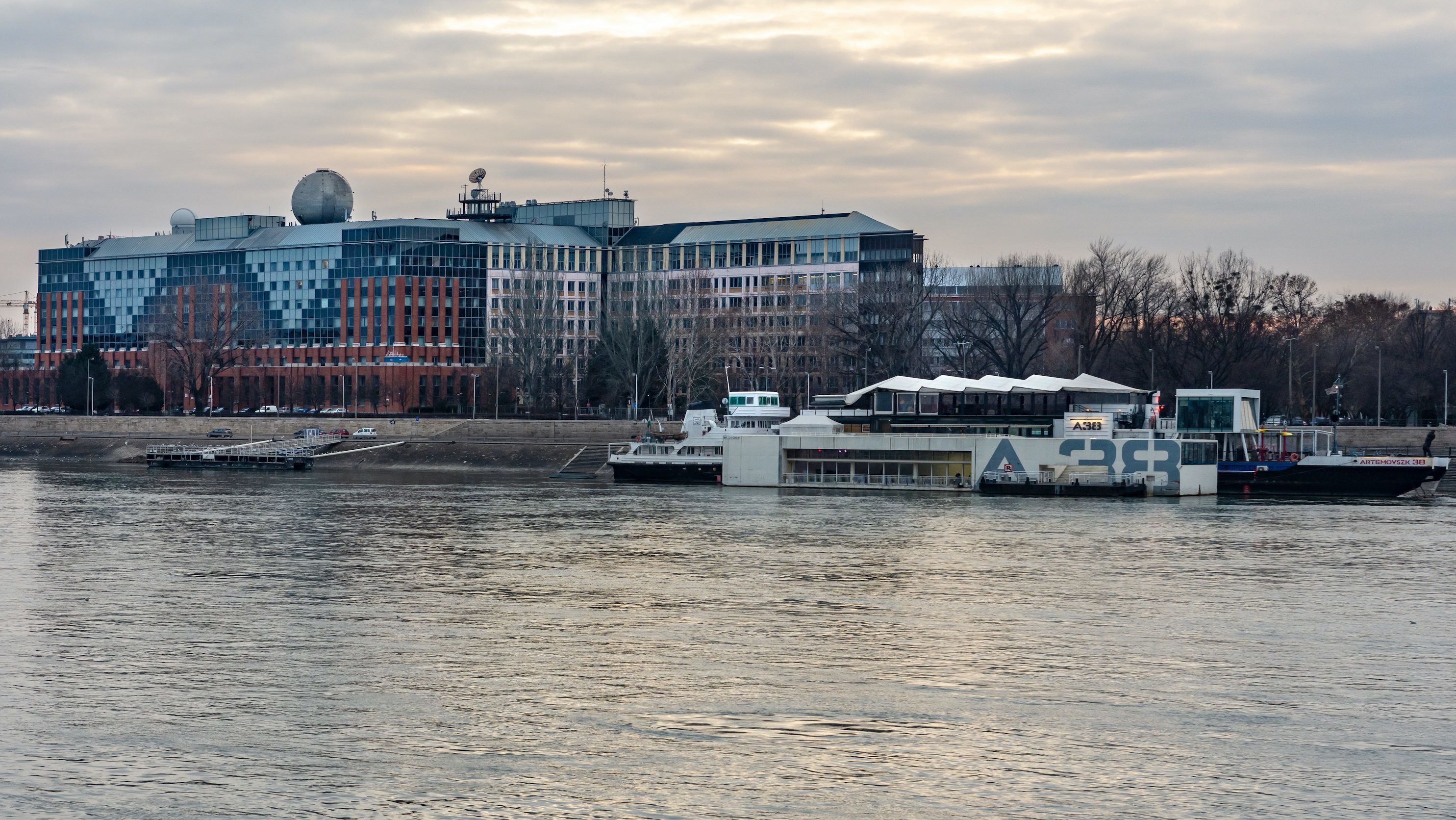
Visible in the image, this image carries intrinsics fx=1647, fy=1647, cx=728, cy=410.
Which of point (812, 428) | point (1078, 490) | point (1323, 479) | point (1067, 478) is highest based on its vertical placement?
point (812, 428)

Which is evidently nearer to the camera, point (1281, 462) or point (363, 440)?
point (1281, 462)

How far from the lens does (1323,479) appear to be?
8900 cm

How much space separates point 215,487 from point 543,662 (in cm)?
6575

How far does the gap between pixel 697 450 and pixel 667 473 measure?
223 centimetres

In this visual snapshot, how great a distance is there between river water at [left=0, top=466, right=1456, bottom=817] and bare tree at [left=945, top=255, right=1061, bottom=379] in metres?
67.0

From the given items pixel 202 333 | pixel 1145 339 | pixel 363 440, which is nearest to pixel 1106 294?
pixel 1145 339

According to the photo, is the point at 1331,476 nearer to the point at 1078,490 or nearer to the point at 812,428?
the point at 1078,490

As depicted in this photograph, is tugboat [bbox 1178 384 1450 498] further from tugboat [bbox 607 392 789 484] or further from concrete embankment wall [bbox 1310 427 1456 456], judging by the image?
tugboat [bbox 607 392 789 484]

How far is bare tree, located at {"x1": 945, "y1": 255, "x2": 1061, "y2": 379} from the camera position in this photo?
410ft

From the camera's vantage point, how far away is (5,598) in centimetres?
4053

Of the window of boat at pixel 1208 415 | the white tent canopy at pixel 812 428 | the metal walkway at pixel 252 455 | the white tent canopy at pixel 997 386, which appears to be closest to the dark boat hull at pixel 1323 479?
the window of boat at pixel 1208 415

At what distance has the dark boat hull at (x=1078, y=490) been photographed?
8869cm

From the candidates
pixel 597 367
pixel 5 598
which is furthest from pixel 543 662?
pixel 597 367

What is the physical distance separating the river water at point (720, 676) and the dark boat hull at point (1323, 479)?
1223 inches
